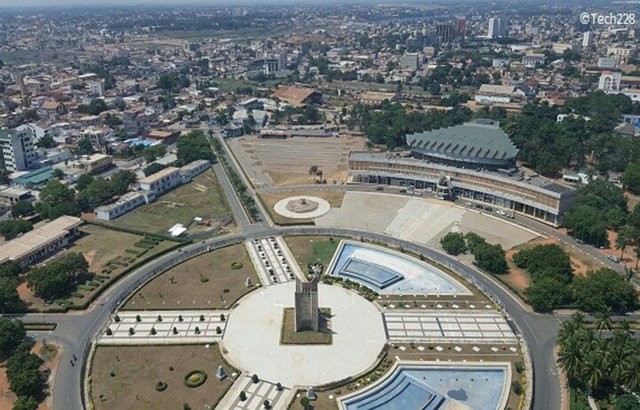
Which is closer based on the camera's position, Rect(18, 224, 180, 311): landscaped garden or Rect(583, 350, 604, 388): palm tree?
Rect(583, 350, 604, 388): palm tree

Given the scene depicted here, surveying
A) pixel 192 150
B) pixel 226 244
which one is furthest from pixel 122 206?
pixel 192 150

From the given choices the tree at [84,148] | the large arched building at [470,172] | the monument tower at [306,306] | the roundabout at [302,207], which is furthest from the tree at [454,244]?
the tree at [84,148]

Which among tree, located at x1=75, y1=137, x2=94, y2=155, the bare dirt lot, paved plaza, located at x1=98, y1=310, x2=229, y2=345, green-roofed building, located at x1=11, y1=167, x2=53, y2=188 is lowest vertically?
paved plaza, located at x1=98, y1=310, x2=229, y2=345

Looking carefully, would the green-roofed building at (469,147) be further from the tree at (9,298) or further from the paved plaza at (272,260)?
the tree at (9,298)

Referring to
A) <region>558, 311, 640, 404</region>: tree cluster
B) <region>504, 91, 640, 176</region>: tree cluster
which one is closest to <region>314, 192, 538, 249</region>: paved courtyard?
<region>504, 91, 640, 176</region>: tree cluster

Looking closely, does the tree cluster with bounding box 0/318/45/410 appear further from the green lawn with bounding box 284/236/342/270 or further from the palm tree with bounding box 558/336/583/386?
the palm tree with bounding box 558/336/583/386
